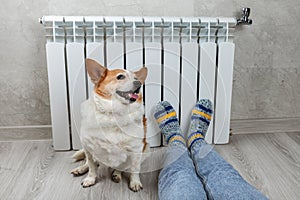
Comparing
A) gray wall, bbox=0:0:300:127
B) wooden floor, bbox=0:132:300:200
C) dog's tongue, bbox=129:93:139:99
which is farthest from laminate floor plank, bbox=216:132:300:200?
dog's tongue, bbox=129:93:139:99

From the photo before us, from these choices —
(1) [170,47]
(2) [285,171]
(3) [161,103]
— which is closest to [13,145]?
(3) [161,103]

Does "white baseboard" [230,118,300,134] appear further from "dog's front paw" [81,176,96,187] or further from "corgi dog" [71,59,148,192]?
"dog's front paw" [81,176,96,187]

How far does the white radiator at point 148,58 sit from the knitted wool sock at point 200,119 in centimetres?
4

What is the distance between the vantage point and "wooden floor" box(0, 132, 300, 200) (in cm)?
102

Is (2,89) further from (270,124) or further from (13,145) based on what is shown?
(270,124)

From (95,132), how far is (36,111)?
1.65 feet

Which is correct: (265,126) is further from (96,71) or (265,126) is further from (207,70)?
(96,71)

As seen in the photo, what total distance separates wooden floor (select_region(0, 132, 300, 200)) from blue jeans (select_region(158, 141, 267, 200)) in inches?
4.1

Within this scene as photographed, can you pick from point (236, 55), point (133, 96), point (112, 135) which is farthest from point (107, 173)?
point (236, 55)

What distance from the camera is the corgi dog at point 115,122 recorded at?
998 millimetres

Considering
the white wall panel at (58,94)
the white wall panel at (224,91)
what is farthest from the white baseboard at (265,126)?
the white wall panel at (58,94)

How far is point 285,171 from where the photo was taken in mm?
1162

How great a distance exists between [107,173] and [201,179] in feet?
1.12

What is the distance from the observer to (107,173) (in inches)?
44.8
